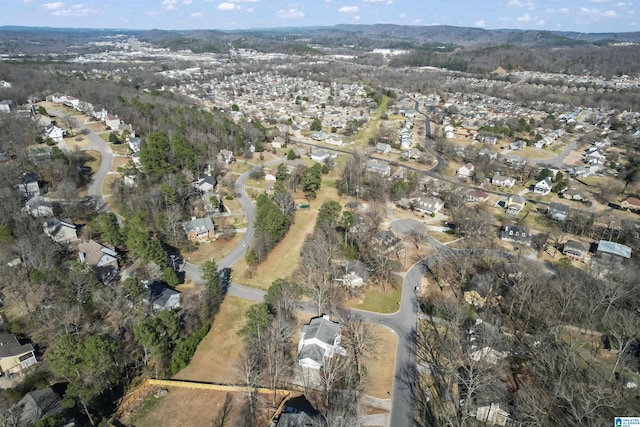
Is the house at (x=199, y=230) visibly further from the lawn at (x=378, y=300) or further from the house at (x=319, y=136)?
the house at (x=319, y=136)

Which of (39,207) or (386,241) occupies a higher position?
(39,207)

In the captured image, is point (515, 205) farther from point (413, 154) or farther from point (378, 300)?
point (378, 300)

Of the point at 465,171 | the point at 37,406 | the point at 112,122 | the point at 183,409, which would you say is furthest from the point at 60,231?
the point at 465,171

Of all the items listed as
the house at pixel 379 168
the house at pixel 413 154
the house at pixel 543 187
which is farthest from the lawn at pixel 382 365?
the house at pixel 413 154

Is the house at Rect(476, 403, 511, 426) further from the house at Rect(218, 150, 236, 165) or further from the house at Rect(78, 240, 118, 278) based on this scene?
the house at Rect(218, 150, 236, 165)

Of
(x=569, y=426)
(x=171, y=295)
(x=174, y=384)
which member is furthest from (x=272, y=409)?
(x=569, y=426)

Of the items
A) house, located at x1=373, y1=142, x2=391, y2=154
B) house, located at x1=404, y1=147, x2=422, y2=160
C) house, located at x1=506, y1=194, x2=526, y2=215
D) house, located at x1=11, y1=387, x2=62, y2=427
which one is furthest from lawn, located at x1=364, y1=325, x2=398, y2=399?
house, located at x1=373, y1=142, x2=391, y2=154
